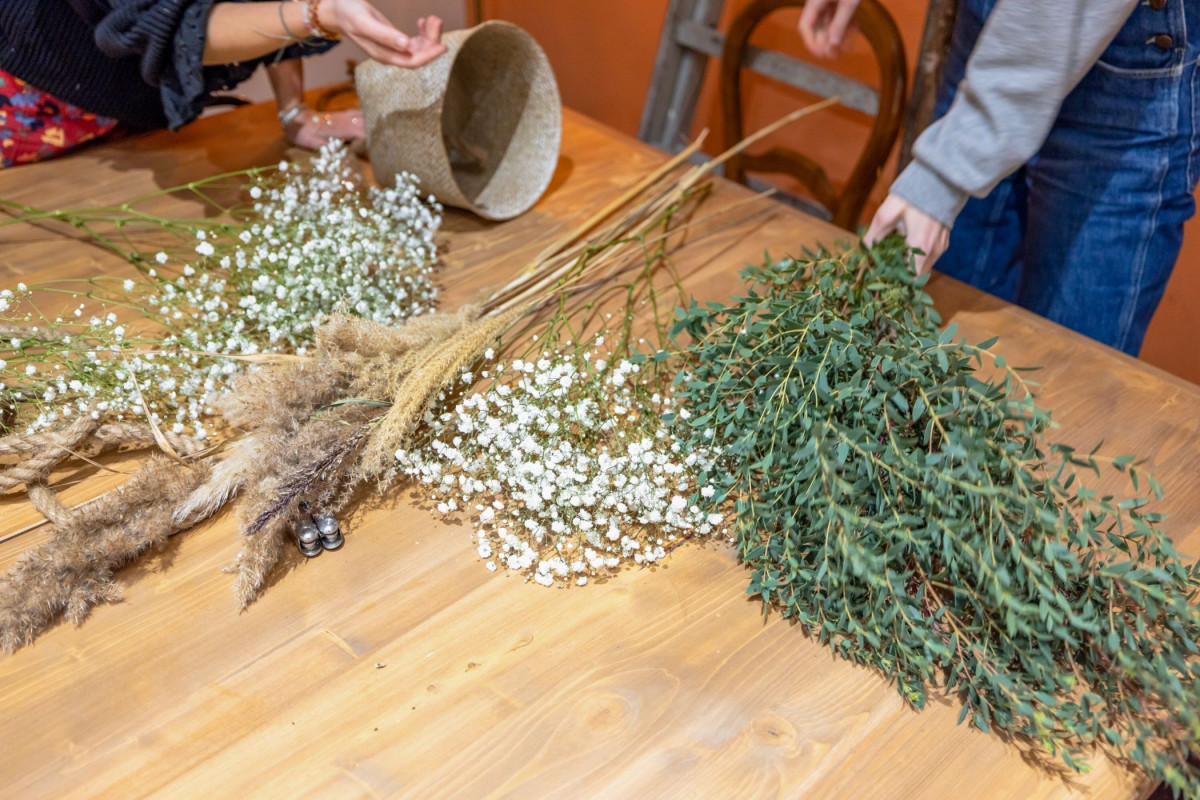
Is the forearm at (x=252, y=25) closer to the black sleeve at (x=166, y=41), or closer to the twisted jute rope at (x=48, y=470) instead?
the black sleeve at (x=166, y=41)

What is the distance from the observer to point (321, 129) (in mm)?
1635

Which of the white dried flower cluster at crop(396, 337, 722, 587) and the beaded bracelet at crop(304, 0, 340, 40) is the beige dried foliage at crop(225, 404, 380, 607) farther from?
the beaded bracelet at crop(304, 0, 340, 40)

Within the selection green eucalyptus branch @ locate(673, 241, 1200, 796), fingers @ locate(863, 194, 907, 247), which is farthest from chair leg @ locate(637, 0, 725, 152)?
green eucalyptus branch @ locate(673, 241, 1200, 796)

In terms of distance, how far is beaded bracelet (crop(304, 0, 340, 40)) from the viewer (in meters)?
1.29

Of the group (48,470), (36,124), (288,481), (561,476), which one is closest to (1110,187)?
(561,476)

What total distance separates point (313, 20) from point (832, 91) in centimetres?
114

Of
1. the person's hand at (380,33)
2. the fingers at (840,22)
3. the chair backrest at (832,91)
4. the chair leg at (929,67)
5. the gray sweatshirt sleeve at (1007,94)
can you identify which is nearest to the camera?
the gray sweatshirt sleeve at (1007,94)

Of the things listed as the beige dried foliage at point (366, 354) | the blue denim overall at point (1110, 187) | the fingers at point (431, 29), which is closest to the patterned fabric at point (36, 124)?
the fingers at point (431, 29)

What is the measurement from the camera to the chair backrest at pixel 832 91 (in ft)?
5.99

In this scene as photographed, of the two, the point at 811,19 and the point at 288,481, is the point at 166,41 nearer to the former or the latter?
the point at 288,481

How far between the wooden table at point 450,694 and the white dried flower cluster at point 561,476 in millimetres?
31

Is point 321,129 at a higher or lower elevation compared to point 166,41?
lower

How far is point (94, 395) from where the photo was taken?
3.41 feet

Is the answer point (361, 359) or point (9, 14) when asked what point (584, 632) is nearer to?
point (361, 359)
